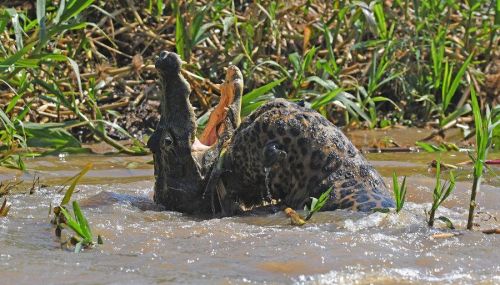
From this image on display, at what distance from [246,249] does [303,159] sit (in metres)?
0.68

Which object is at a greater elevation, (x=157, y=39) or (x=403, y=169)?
(x=157, y=39)

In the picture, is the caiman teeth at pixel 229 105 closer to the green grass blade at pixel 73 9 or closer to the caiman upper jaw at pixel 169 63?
the caiman upper jaw at pixel 169 63

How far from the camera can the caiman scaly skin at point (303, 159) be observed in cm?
443

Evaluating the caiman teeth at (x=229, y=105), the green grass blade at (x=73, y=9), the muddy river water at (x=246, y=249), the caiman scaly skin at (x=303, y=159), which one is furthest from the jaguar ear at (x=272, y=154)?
the green grass blade at (x=73, y=9)

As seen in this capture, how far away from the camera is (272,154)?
14.5 ft

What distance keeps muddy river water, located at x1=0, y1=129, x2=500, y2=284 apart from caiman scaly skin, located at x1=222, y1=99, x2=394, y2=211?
0.13 m

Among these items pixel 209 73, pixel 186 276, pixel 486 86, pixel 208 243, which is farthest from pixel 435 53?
pixel 186 276

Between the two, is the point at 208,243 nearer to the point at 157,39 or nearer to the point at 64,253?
the point at 64,253

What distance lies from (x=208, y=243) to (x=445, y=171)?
2.42 m

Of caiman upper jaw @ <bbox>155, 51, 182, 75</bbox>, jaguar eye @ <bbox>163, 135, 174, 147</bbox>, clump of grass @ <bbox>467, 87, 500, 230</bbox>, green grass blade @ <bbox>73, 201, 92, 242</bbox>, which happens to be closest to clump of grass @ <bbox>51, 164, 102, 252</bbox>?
green grass blade @ <bbox>73, 201, 92, 242</bbox>

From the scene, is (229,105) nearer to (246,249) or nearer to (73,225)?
(246,249)

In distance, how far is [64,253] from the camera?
3781 millimetres

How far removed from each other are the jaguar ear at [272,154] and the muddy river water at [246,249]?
0.23m

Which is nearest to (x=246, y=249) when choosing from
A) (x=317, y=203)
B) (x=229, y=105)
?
(x=317, y=203)
